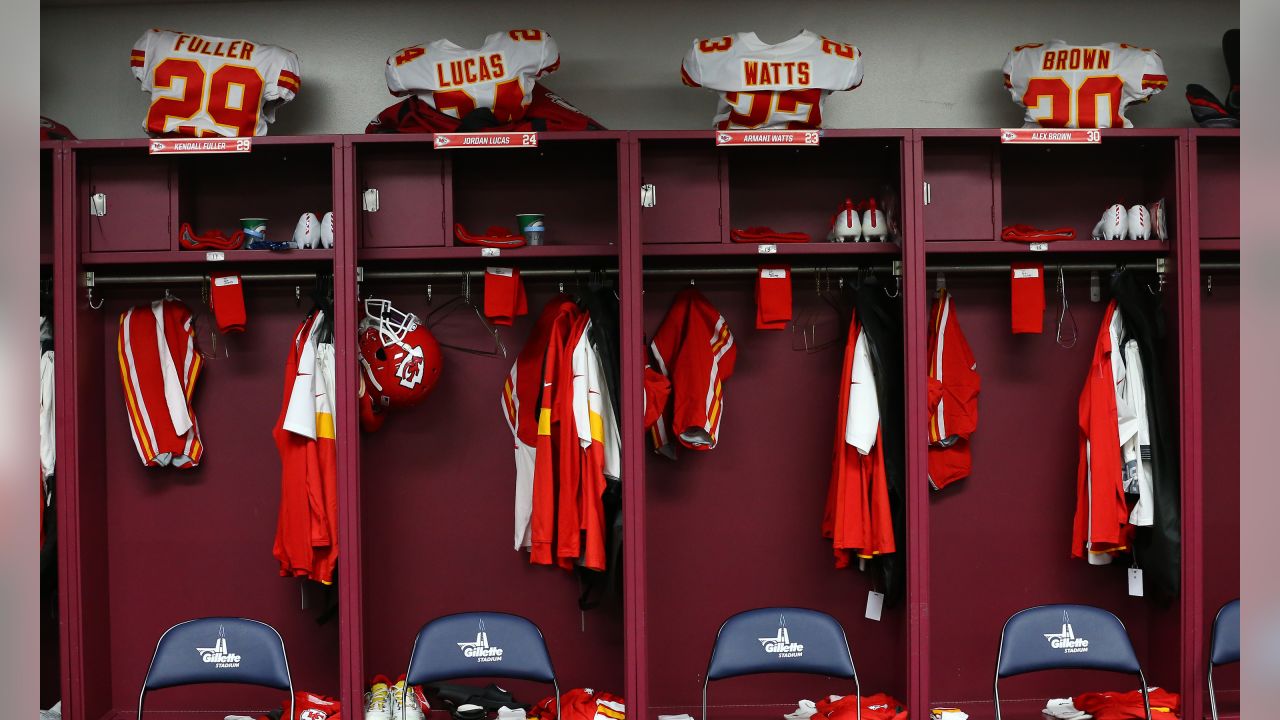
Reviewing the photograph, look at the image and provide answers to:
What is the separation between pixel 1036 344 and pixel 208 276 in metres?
3.20

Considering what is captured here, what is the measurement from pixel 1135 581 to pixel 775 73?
2.26 metres

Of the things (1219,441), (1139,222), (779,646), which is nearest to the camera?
(779,646)

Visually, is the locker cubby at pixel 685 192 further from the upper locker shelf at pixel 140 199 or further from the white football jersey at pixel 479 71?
the upper locker shelf at pixel 140 199

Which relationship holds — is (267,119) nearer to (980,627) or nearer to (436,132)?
(436,132)

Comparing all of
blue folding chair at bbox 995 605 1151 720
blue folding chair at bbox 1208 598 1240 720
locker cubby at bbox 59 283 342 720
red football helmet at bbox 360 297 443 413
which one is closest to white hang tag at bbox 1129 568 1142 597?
blue folding chair at bbox 1208 598 1240 720

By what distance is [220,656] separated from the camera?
3.13m

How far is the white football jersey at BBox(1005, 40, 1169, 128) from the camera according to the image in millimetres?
3645

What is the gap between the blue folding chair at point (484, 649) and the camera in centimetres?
323

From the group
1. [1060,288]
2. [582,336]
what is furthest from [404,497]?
[1060,288]

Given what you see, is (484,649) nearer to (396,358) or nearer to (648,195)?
(396,358)

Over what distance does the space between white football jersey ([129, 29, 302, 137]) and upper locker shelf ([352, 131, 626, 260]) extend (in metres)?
0.47

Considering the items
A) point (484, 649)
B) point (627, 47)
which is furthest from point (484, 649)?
point (627, 47)

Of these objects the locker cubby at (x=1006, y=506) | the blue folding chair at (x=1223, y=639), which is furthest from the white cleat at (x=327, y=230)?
the blue folding chair at (x=1223, y=639)

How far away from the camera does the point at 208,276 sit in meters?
3.80
